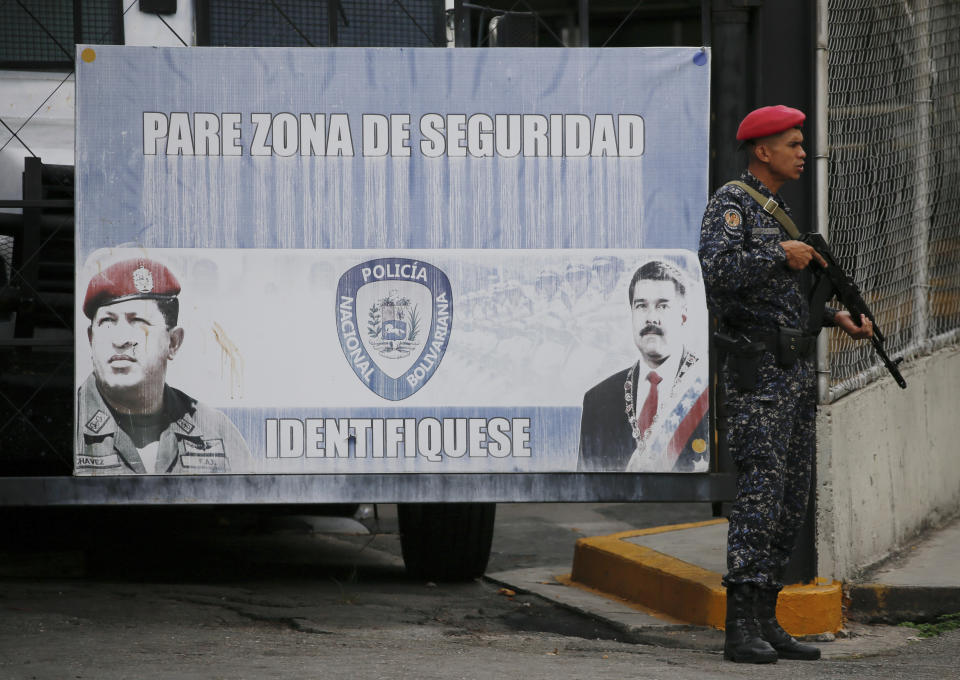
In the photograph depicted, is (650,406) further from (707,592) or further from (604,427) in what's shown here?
(707,592)

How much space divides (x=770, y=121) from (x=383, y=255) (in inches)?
55.8

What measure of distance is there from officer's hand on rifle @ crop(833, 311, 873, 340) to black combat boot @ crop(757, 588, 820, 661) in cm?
88

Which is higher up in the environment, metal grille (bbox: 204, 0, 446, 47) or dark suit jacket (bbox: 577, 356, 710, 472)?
metal grille (bbox: 204, 0, 446, 47)

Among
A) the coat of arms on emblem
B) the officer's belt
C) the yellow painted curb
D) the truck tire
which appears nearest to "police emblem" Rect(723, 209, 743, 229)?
the officer's belt

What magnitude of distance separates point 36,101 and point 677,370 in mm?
2552

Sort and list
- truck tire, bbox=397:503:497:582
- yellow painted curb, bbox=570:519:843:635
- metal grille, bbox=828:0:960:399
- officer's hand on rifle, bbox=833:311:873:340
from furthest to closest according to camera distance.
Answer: truck tire, bbox=397:503:497:582, metal grille, bbox=828:0:960:399, yellow painted curb, bbox=570:519:843:635, officer's hand on rifle, bbox=833:311:873:340

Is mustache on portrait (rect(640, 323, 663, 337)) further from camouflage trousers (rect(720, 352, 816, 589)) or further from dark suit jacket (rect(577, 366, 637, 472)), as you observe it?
camouflage trousers (rect(720, 352, 816, 589))

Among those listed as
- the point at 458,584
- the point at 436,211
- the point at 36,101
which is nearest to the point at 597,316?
the point at 436,211

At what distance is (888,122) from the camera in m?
5.90

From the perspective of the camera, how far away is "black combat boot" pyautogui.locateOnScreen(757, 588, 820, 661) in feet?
14.5

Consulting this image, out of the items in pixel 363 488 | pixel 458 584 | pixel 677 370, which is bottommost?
pixel 458 584

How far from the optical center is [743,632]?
4328 mm

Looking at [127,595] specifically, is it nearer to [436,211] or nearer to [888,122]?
[436,211]

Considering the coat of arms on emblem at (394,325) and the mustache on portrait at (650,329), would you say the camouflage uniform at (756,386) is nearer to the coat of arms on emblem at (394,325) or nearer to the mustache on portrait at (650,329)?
the mustache on portrait at (650,329)
